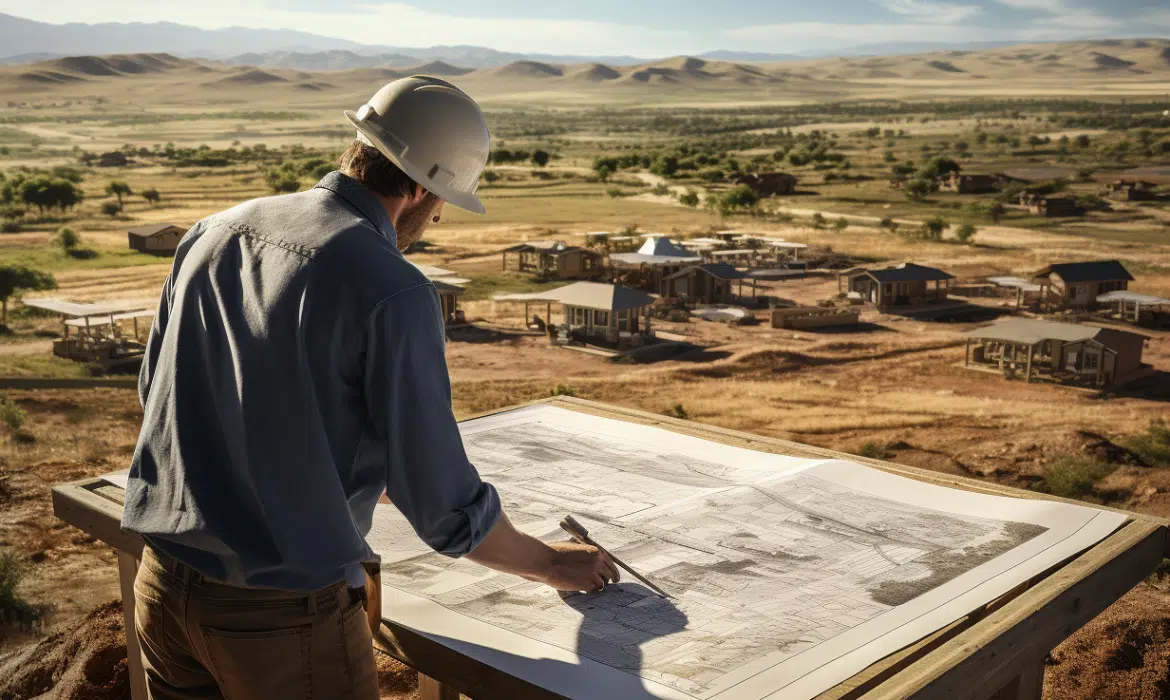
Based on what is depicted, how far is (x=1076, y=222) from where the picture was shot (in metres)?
61.9

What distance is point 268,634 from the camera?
2.57 meters

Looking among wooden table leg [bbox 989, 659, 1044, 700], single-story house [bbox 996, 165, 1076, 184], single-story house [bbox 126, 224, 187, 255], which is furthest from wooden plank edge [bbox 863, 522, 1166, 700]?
single-story house [bbox 996, 165, 1076, 184]

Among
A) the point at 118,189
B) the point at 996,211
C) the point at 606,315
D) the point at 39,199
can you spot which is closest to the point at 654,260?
the point at 606,315

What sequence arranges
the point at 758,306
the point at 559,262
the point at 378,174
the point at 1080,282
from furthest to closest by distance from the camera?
1. the point at 559,262
2. the point at 758,306
3. the point at 1080,282
4. the point at 378,174

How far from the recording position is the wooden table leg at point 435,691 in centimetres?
410

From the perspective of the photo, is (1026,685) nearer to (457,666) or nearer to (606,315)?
(457,666)

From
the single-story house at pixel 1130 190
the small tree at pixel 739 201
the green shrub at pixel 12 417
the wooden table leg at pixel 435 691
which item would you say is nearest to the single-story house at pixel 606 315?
the green shrub at pixel 12 417

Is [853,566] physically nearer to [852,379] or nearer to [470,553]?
[470,553]

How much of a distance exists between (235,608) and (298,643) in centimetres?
17

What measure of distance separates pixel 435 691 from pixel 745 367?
2553 centimetres

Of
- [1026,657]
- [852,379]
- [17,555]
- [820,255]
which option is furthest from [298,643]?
[820,255]

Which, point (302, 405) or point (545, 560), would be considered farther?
point (545, 560)

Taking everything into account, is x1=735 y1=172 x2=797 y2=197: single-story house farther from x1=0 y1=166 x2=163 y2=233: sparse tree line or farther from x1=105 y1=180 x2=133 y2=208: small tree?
x1=0 y1=166 x2=163 y2=233: sparse tree line

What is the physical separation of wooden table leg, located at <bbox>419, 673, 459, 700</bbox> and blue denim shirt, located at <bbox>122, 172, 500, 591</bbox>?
167 cm
